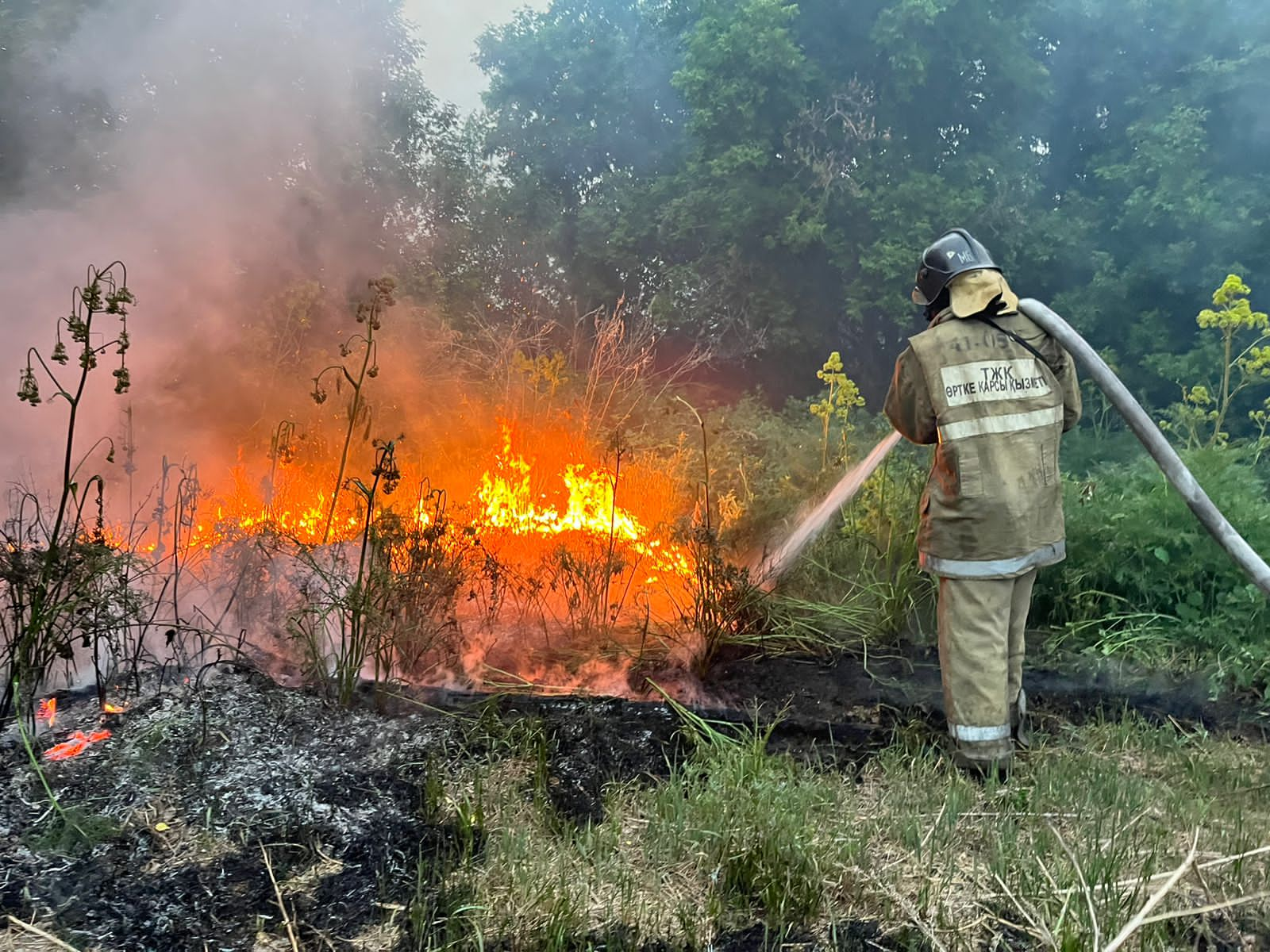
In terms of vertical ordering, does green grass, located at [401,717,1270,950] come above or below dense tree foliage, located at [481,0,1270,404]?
below

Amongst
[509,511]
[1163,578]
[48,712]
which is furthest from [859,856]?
[509,511]

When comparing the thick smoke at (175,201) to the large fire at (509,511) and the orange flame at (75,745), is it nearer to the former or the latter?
the large fire at (509,511)

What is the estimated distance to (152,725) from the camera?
9.98 feet

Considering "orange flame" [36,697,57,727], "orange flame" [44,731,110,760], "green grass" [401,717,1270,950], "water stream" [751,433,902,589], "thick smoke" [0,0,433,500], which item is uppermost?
"thick smoke" [0,0,433,500]

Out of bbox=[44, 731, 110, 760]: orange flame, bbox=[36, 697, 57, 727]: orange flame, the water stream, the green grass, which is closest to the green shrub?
the water stream

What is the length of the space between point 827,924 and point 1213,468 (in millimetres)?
3846

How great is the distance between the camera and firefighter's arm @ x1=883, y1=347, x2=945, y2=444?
127 inches

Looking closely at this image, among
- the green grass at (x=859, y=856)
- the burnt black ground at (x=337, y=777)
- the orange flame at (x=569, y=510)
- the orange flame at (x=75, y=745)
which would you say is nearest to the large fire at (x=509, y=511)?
the orange flame at (x=569, y=510)

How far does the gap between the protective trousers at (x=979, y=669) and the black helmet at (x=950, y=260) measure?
116 cm

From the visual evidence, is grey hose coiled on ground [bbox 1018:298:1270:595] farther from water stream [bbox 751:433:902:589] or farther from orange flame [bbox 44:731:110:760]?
orange flame [bbox 44:731:110:760]

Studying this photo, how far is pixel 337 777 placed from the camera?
291cm

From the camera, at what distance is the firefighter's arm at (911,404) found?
323 cm

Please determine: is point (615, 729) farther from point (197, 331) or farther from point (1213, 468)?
point (197, 331)

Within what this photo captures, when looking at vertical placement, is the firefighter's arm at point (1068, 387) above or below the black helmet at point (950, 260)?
below
